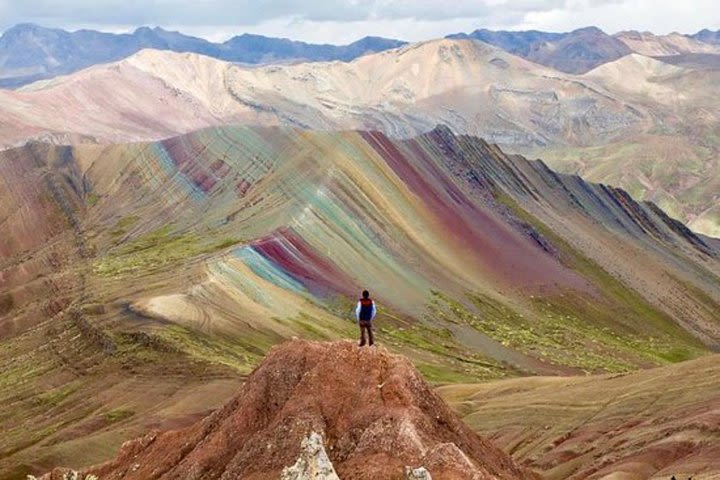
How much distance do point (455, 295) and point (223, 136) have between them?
181ft

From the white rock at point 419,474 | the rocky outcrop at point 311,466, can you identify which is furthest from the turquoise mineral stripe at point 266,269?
the white rock at point 419,474

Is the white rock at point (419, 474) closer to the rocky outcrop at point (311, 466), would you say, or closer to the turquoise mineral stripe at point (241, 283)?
the rocky outcrop at point (311, 466)

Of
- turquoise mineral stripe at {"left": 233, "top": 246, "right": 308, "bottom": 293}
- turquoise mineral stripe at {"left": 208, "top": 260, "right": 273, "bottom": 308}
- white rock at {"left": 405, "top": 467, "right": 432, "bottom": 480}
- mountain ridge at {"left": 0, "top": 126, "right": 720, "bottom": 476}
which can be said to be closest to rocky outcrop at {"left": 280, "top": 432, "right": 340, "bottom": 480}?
white rock at {"left": 405, "top": 467, "right": 432, "bottom": 480}

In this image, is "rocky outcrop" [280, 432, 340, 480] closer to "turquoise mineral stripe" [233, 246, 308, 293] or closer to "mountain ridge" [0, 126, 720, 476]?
"mountain ridge" [0, 126, 720, 476]

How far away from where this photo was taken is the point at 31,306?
9825cm

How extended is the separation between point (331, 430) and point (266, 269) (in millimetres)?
68129

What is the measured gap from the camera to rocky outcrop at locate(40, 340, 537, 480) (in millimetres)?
29859

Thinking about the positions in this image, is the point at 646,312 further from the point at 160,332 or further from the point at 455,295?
Answer: the point at 160,332

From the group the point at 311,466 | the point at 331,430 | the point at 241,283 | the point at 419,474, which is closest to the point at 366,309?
the point at 331,430

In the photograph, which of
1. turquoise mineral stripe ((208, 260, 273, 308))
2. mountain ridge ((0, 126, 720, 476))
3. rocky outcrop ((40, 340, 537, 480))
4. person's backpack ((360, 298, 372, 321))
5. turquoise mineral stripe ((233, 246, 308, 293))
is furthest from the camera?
turquoise mineral stripe ((233, 246, 308, 293))

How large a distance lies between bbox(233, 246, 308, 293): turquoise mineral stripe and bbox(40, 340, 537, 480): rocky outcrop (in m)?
60.4

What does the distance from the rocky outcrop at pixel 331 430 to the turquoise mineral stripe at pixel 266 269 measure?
6043 centimetres

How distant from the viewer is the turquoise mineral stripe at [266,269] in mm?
98312

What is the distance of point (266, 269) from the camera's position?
99.6m
